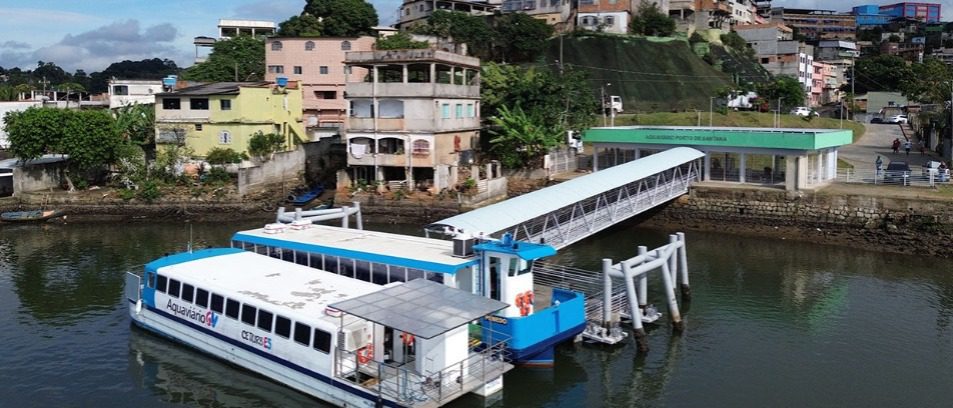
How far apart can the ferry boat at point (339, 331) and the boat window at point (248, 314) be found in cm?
3

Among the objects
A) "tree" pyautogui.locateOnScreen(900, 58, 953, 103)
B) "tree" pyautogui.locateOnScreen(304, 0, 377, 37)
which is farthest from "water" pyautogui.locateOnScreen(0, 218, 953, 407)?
"tree" pyautogui.locateOnScreen(304, 0, 377, 37)

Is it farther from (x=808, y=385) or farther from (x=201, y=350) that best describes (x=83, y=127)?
(x=808, y=385)

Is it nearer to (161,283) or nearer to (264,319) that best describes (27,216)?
(161,283)

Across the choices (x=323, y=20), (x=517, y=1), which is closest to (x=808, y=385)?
(x=323, y=20)

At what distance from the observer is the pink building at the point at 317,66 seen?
71438mm

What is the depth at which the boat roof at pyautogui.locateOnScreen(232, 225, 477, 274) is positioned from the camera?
22.6 metres

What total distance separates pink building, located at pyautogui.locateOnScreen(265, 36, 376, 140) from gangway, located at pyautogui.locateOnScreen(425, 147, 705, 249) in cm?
3636

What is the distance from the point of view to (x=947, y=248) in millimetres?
38000

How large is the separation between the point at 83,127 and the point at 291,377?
123ft

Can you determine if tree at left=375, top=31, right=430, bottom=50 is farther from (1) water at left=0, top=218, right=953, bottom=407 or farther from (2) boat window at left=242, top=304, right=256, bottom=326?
(2) boat window at left=242, top=304, right=256, bottom=326

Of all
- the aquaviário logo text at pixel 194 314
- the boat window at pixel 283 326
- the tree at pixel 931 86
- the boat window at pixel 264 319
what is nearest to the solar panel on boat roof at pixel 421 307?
the boat window at pixel 283 326

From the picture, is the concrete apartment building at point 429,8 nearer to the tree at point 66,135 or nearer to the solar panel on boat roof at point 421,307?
the tree at point 66,135

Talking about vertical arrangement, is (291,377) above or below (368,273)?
below

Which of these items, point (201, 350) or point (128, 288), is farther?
point (128, 288)
